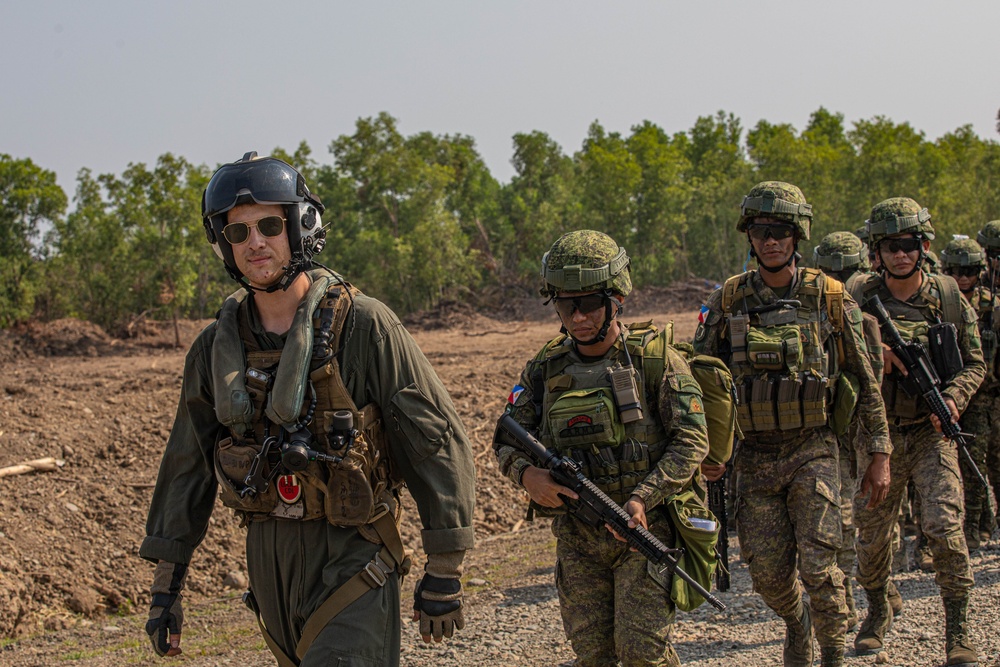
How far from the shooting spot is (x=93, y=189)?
105 feet

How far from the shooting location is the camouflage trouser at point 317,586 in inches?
139

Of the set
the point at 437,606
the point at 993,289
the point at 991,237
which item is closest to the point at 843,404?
the point at 437,606

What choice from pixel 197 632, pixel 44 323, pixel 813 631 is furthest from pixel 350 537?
pixel 44 323

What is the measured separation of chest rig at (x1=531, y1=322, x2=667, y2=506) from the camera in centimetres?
438

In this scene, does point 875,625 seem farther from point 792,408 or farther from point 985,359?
point 985,359

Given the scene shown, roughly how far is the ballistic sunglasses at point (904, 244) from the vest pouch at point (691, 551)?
311 cm

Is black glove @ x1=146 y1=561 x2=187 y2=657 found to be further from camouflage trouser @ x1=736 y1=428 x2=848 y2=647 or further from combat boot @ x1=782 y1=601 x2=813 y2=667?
combat boot @ x1=782 y1=601 x2=813 y2=667

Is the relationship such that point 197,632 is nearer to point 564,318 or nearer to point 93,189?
point 564,318

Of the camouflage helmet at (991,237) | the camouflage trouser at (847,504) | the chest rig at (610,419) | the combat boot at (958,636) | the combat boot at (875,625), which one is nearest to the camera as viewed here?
the chest rig at (610,419)

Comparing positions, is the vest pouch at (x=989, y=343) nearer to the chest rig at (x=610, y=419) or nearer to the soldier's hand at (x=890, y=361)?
the soldier's hand at (x=890, y=361)

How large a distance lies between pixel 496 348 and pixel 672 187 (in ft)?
57.5

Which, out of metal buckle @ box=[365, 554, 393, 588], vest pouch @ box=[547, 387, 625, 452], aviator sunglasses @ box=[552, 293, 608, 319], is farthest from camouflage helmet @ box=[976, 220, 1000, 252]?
metal buckle @ box=[365, 554, 393, 588]

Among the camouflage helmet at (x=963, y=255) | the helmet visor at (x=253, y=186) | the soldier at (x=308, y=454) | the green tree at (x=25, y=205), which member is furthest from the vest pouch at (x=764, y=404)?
the green tree at (x=25, y=205)

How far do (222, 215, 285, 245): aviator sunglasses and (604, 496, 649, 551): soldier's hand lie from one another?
1693mm
